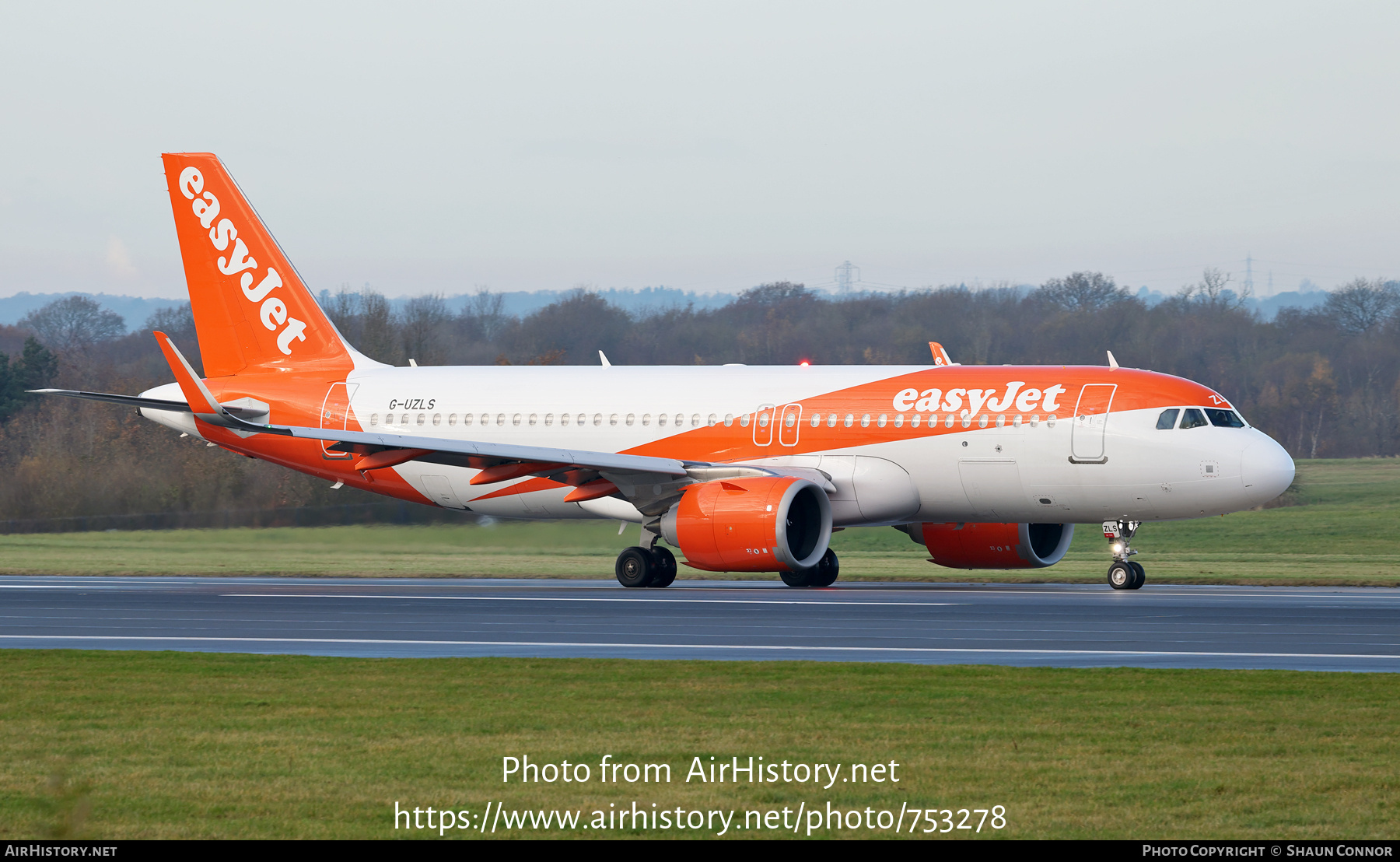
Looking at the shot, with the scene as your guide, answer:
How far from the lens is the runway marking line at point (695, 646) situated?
55.0 feet

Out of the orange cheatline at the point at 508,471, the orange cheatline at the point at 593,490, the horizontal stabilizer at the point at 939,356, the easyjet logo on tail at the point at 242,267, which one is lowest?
the orange cheatline at the point at 593,490

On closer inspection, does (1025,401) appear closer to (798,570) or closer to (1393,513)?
(798,570)

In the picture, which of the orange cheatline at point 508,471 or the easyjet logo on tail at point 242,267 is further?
the easyjet logo on tail at point 242,267

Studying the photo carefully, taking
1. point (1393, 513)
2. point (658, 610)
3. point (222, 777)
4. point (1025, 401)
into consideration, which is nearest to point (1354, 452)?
point (1393, 513)

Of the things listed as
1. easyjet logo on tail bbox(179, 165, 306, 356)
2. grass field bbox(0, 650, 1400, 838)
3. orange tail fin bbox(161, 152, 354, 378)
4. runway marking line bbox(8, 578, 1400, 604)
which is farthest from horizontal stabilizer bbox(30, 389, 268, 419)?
grass field bbox(0, 650, 1400, 838)

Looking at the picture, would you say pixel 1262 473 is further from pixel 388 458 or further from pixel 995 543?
pixel 388 458

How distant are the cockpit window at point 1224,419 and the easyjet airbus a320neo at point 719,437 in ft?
0.15

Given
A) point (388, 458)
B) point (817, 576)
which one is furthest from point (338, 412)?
point (817, 576)

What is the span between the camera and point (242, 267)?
3450 cm

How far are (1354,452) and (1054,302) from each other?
69.3ft

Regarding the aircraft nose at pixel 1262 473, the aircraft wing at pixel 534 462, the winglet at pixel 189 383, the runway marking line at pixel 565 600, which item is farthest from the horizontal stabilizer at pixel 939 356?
the winglet at pixel 189 383

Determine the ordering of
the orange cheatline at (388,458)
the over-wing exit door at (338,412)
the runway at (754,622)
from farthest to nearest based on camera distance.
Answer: the over-wing exit door at (338,412), the orange cheatline at (388,458), the runway at (754,622)

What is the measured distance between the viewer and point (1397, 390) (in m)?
70.9

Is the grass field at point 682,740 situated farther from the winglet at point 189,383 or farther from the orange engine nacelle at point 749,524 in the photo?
the winglet at point 189,383
